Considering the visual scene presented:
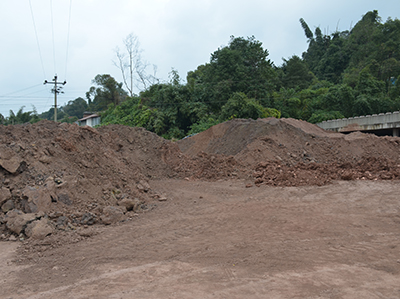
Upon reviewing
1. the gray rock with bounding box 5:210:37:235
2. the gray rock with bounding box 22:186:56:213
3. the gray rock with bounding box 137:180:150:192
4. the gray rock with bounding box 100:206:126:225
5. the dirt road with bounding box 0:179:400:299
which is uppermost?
the gray rock with bounding box 22:186:56:213

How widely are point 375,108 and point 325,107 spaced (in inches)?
165

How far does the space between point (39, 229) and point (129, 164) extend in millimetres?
6414

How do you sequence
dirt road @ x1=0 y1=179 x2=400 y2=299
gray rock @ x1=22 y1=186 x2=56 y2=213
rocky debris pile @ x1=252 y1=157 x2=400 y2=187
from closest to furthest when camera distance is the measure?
dirt road @ x1=0 y1=179 x2=400 y2=299
gray rock @ x1=22 y1=186 x2=56 y2=213
rocky debris pile @ x1=252 y1=157 x2=400 y2=187

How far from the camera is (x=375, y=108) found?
27438 millimetres

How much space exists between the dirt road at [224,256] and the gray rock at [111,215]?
0.25m

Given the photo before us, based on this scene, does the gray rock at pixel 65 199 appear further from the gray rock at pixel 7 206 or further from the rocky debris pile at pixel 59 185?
the gray rock at pixel 7 206

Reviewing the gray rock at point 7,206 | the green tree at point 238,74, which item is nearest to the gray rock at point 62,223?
the gray rock at point 7,206

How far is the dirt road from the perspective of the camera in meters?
4.04

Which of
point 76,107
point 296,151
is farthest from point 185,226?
point 76,107

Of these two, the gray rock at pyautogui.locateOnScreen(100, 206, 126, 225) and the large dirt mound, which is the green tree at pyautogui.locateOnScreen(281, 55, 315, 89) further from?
the gray rock at pyautogui.locateOnScreen(100, 206, 126, 225)

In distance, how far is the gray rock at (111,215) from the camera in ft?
22.8

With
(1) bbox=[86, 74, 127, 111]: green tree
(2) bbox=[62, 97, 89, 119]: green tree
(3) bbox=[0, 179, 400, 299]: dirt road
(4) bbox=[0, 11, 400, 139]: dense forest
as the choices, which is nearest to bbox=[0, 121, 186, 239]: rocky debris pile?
(3) bbox=[0, 179, 400, 299]: dirt road

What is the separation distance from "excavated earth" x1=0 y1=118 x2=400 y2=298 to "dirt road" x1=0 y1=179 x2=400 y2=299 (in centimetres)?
2

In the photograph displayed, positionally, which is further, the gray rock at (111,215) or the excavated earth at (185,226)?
the gray rock at (111,215)
